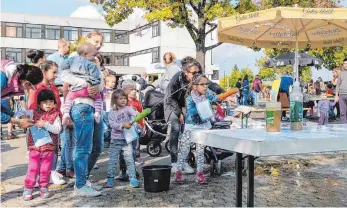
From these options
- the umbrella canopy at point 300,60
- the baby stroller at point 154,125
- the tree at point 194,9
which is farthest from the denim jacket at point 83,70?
the tree at point 194,9

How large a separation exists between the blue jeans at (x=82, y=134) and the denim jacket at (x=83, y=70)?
28 centimetres

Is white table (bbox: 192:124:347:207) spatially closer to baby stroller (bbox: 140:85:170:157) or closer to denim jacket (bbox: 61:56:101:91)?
denim jacket (bbox: 61:56:101:91)

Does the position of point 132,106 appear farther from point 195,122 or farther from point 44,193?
point 44,193

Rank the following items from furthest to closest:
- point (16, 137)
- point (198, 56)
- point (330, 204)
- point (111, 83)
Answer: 1. point (198, 56)
2. point (16, 137)
3. point (111, 83)
4. point (330, 204)

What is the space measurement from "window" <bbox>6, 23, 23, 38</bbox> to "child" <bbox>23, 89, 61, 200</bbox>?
60.1m

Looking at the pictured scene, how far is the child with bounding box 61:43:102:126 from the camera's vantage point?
5.18 metres

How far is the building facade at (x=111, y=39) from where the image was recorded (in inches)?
2240

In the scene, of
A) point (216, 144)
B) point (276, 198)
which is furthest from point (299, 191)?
point (216, 144)

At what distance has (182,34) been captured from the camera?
190 ft

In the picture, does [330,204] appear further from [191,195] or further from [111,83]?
[111,83]

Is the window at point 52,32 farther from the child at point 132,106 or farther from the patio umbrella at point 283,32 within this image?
the child at point 132,106

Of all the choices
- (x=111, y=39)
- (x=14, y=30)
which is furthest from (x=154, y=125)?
→ (x=111, y=39)

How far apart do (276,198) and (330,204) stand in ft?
2.05

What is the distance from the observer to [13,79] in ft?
13.0
